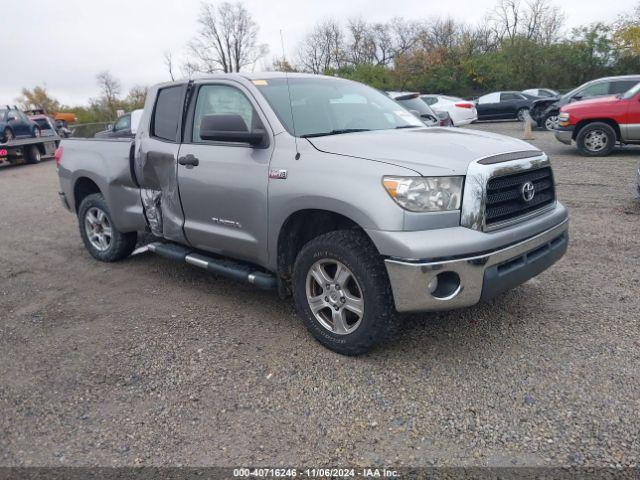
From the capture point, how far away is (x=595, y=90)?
513 inches

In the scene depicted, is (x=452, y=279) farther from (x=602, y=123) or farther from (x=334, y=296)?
(x=602, y=123)

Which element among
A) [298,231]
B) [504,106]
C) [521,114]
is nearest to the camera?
[298,231]

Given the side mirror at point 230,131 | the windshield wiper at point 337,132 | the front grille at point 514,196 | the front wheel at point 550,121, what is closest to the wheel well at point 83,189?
the side mirror at point 230,131

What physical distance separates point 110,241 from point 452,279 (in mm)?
3992

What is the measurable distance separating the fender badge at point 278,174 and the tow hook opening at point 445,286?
1.21 m

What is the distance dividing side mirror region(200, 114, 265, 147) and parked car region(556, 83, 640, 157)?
927 cm

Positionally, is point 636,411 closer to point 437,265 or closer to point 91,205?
point 437,265

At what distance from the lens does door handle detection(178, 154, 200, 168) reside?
13.3 ft

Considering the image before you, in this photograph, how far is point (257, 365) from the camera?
131 inches

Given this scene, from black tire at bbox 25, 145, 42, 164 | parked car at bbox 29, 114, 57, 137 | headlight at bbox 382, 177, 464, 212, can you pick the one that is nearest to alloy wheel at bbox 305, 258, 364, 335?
headlight at bbox 382, 177, 464, 212

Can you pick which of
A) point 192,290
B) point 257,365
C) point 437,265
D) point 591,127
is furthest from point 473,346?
point 591,127

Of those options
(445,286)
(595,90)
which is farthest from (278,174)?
(595,90)

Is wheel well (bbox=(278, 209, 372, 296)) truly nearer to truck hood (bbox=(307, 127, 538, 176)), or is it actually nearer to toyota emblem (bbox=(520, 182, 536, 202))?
truck hood (bbox=(307, 127, 538, 176))

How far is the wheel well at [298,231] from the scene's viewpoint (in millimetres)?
3475
